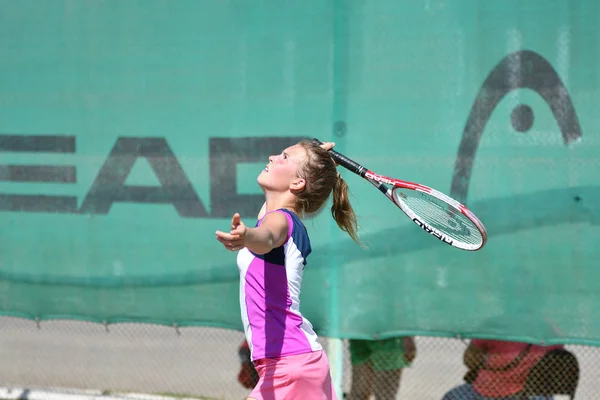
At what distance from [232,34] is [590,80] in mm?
1844

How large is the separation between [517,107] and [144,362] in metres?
2.46

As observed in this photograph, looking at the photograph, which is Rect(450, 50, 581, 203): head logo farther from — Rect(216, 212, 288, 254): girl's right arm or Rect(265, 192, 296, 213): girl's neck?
Rect(216, 212, 288, 254): girl's right arm

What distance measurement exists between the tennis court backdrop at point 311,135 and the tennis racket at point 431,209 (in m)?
0.83

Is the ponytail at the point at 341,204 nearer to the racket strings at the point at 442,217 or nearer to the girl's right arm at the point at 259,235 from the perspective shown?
the racket strings at the point at 442,217

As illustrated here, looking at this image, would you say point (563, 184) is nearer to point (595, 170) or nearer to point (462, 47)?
point (595, 170)

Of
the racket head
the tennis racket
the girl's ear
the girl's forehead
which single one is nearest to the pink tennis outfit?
the girl's ear

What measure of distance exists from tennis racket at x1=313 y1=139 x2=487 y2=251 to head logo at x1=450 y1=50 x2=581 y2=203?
0.81 meters

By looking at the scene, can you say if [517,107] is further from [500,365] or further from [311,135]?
[500,365]

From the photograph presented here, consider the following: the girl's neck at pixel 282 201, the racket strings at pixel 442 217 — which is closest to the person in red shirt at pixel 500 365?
the racket strings at pixel 442 217

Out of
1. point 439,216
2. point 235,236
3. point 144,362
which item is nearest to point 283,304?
point 235,236

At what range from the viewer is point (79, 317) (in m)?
4.55

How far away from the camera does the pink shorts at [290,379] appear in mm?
2832

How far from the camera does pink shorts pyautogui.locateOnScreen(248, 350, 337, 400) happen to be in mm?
2832

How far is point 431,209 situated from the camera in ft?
10.8
